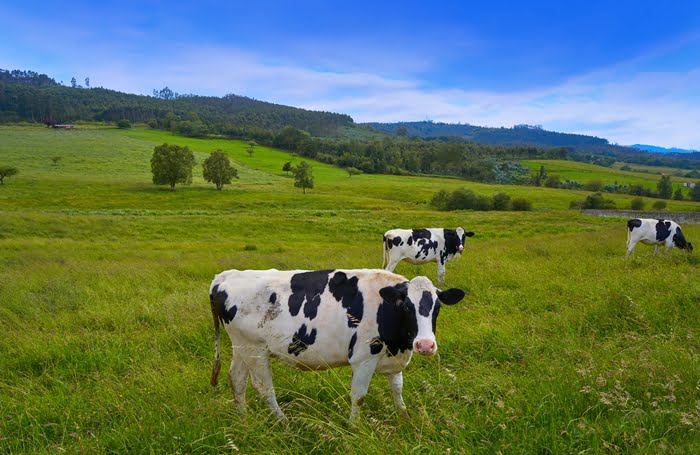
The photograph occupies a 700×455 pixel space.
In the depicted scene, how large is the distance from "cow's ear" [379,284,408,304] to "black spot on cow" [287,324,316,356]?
3.00ft

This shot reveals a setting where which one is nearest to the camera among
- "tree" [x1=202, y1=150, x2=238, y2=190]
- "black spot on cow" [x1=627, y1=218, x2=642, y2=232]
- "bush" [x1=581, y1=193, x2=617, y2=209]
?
"black spot on cow" [x1=627, y1=218, x2=642, y2=232]

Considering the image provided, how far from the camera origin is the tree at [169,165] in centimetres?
6456

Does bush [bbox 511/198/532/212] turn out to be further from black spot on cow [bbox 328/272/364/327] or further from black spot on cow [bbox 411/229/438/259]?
black spot on cow [bbox 328/272/364/327]

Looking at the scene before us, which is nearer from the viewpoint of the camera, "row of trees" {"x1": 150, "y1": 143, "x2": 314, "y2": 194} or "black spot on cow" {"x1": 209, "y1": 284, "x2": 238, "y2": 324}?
"black spot on cow" {"x1": 209, "y1": 284, "x2": 238, "y2": 324}

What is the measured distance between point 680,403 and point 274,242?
25519 mm

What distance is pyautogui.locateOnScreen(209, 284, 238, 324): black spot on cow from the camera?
4.89 m

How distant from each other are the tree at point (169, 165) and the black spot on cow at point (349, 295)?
213 feet

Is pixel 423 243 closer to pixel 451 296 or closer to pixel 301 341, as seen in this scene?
→ pixel 451 296

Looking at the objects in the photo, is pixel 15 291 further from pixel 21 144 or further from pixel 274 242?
pixel 21 144

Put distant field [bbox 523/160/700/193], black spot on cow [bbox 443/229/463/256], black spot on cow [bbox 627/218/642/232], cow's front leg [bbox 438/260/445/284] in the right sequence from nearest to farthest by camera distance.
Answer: cow's front leg [bbox 438/260/445/284] < black spot on cow [bbox 443/229/463/256] < black spot on cow [bbox 627/218/642/232] < distant field [bbox 523/160/700/193]

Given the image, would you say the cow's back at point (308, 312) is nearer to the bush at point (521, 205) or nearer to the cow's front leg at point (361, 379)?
the cow's front leg at point (361, 379)

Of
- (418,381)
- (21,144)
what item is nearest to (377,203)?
(418,381)

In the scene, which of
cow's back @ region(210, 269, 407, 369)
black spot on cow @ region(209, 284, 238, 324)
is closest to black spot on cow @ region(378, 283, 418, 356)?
cow's back @ region(210, 269, 407, 369)

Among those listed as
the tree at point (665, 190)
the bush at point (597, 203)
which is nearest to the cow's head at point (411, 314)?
the bush at point (597, 203)
